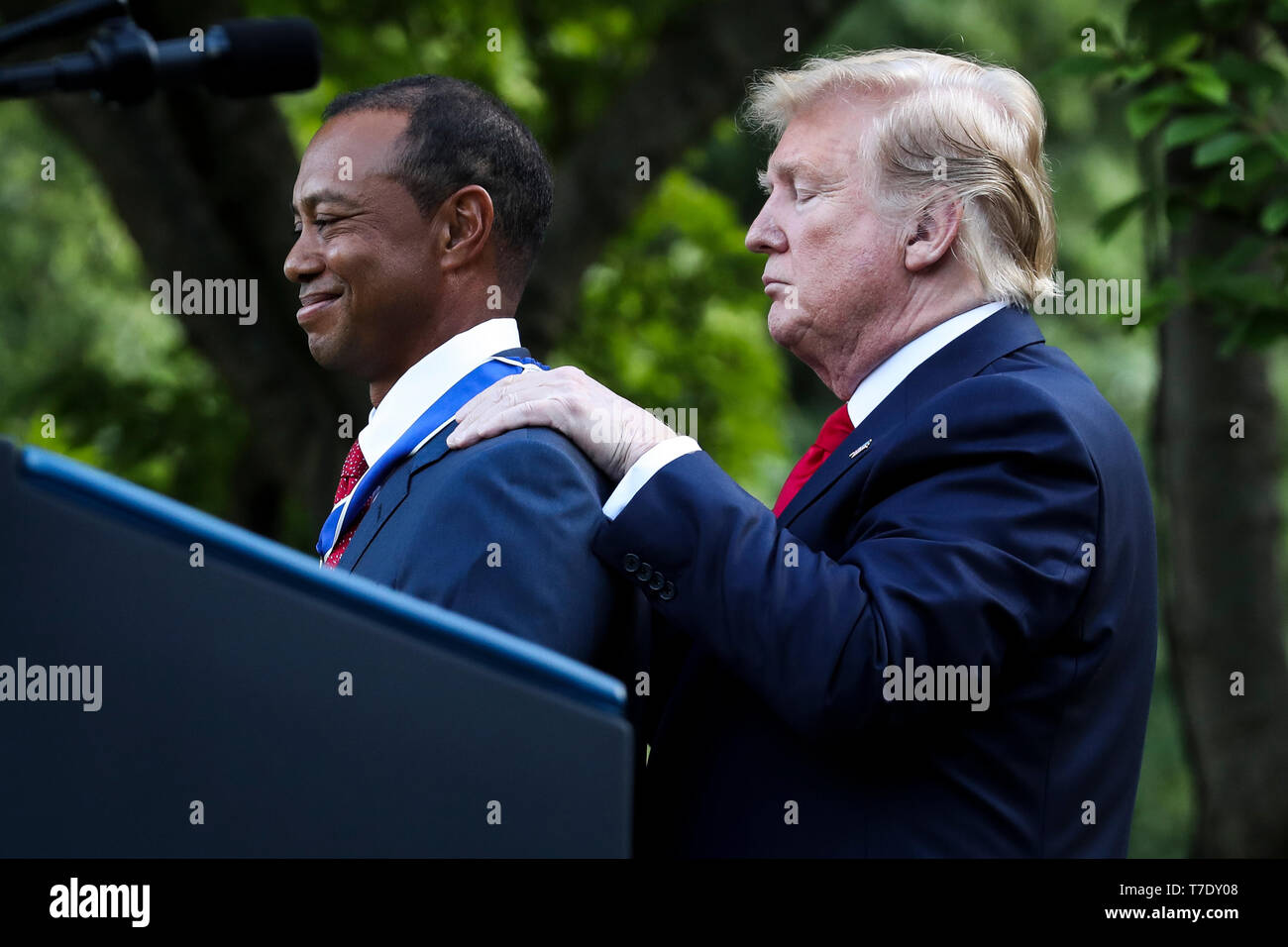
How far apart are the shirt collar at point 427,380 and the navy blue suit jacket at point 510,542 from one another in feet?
0.75

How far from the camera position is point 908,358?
2.41m

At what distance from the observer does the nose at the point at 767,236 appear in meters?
2.46

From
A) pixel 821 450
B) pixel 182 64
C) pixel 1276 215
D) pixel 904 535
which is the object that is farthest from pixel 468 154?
pixel 1276 215

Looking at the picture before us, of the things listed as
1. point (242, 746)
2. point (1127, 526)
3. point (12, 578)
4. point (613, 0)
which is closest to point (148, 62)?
point (12, 578)

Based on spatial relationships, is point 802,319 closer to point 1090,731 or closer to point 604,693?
point 1090,731

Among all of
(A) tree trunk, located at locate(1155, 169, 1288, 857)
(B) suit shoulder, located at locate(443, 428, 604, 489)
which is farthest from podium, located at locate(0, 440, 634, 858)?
(A) tree trunk, located at locate(1155, 169, 1288, 857)

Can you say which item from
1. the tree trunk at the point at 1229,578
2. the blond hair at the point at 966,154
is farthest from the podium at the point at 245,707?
the tree trunk at the point at 1229,578

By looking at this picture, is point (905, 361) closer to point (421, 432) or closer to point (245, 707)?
point (421, 432)

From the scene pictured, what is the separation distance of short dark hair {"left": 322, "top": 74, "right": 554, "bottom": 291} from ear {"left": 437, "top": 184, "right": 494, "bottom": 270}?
2cm

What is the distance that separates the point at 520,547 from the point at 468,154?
75 cm

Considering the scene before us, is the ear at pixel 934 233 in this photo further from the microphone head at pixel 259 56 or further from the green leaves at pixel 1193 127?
the green leaves at pixel 1193 127

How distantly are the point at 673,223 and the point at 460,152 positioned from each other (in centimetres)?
694

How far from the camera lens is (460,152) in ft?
8.27

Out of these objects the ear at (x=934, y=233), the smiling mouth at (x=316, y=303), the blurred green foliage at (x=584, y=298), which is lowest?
the smiling mouth at (x=316, y=303)
